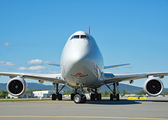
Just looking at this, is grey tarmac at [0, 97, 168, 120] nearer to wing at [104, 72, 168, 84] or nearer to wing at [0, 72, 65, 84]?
wing at [104, 72, 168, 84]

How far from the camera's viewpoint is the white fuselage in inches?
576

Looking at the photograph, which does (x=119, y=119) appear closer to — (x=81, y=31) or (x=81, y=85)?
(x=81, y=85)

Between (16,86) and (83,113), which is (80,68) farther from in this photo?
(16,86)

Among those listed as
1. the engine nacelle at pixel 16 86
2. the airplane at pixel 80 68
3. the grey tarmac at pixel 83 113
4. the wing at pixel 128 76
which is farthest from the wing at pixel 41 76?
the grey tarmac at pixel 83 113

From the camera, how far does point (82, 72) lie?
15203 mm

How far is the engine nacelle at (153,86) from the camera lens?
18547 millimetres

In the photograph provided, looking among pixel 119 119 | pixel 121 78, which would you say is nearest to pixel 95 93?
pixel 121 78

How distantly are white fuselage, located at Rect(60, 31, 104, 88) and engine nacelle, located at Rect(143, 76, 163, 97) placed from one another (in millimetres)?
4476

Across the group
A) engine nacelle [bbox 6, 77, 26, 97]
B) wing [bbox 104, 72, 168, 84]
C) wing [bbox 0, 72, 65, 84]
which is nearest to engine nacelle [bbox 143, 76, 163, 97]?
wing [bbox 104, 72, 168, 84]

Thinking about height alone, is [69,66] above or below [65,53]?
below

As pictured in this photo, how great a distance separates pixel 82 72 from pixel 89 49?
5.24ft

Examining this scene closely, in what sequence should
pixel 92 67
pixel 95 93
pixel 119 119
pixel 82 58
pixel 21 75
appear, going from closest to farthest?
pixel 119 119
pixel 82 58
pixel 92 67
pixel 21 75
pixel 95 93

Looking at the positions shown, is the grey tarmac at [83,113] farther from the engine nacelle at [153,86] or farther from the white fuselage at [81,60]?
the engine nacelle at [153,86]

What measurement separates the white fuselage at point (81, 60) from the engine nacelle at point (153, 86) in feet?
14.7
